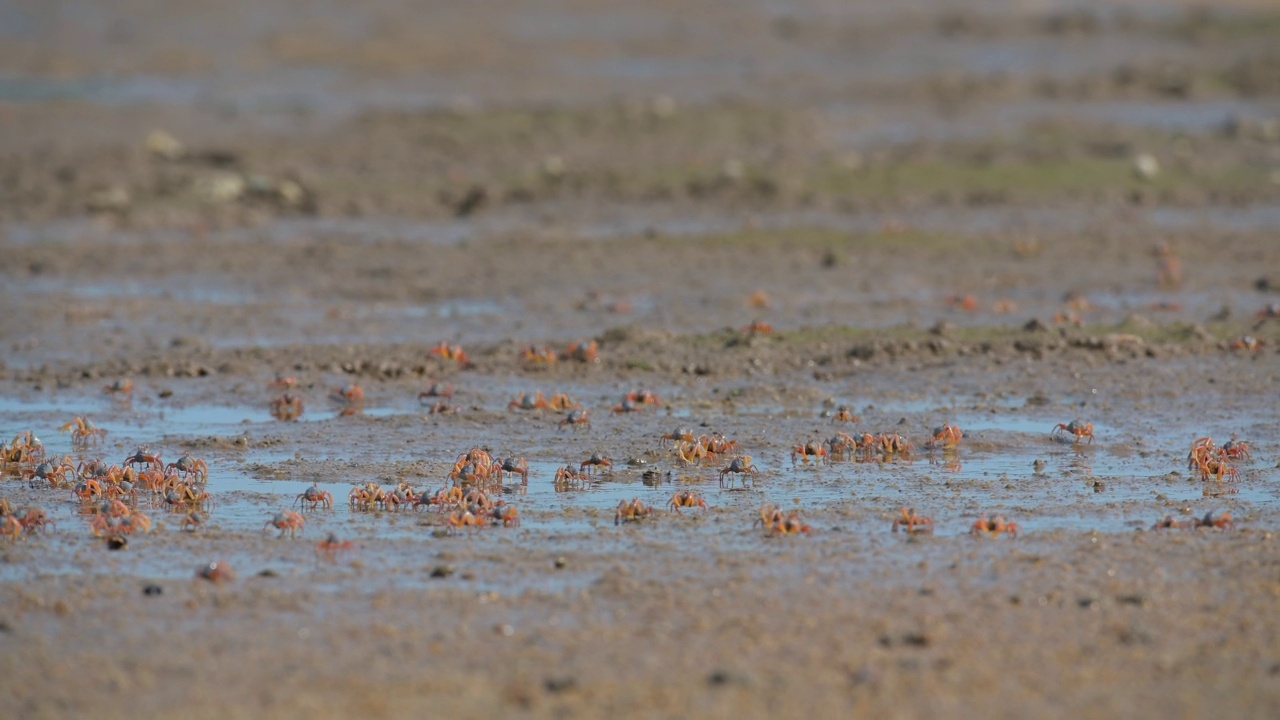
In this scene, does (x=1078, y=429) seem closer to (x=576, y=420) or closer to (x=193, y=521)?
(x=576, y=420)

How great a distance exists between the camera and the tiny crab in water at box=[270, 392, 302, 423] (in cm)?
1105

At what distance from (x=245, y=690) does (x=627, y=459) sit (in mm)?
3791

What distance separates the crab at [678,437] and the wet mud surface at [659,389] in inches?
2.3

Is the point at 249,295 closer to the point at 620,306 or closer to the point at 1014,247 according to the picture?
the point at 620,306

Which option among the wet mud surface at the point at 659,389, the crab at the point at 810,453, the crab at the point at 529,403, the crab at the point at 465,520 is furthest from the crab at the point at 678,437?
the crab at the point at 465,520

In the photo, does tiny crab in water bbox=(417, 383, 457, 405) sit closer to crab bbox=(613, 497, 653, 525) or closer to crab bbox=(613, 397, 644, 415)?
crab bbox=(613, 397, 644, 415)

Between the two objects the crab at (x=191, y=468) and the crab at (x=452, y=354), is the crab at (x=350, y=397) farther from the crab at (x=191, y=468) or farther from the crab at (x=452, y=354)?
the crab at (x=191, y=468)

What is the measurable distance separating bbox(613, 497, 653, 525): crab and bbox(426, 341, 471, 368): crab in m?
3.94

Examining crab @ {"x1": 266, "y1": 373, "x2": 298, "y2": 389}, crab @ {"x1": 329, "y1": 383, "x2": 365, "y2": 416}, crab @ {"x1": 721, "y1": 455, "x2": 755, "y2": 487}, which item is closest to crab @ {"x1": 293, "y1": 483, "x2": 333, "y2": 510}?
crab @ {"x1": 721, "y1": 455, "x2": 755, "y2": 487}

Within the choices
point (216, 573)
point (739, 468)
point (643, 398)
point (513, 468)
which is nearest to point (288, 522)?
point (216, 573)

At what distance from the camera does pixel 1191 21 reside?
1457 inches

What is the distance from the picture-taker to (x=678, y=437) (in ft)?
32.6

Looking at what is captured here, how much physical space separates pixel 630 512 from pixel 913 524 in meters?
1.35

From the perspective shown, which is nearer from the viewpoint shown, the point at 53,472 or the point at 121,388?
the point at 53,472
